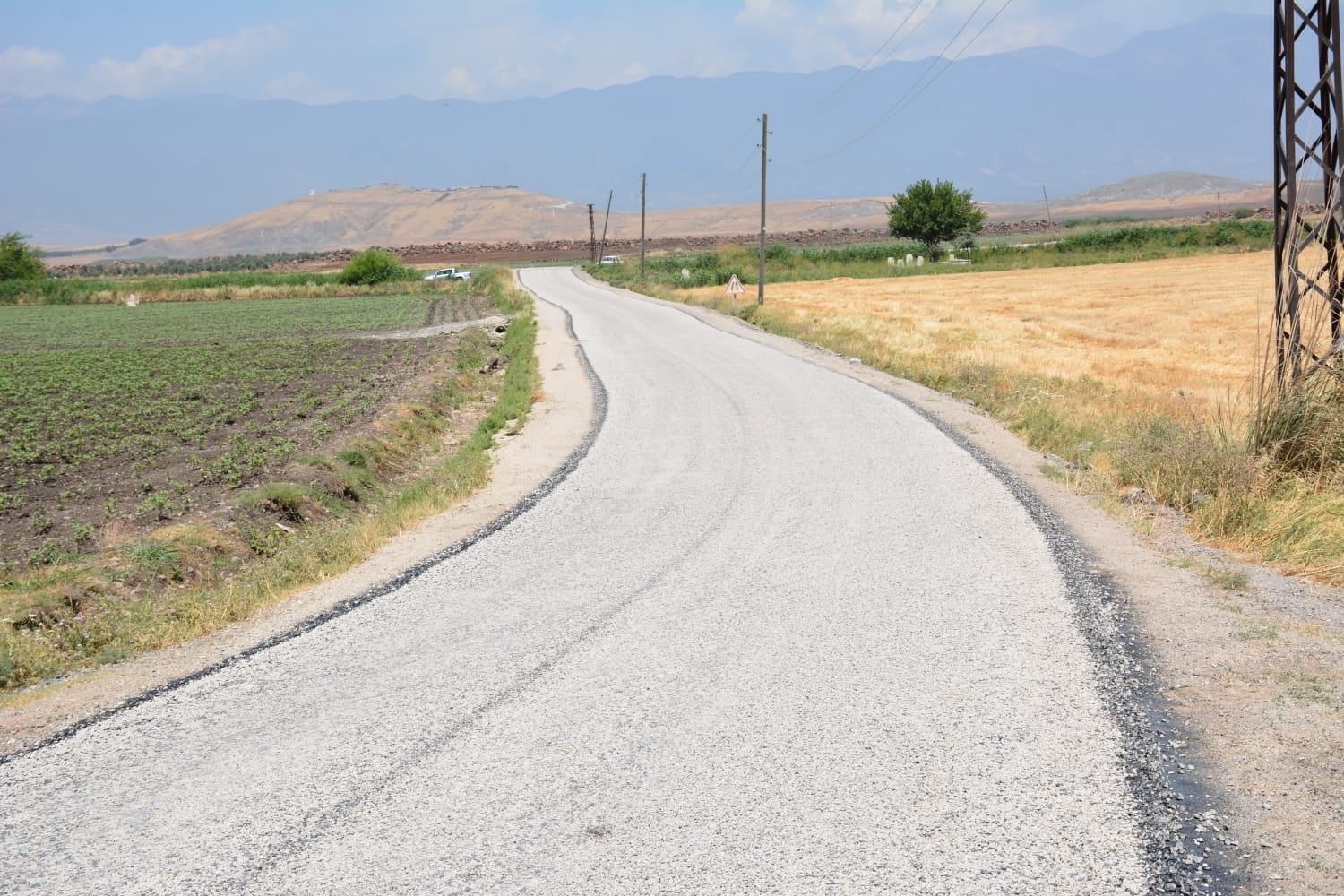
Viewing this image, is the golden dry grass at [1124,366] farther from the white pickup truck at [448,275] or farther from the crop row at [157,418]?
the white pickup truck at [448,275]

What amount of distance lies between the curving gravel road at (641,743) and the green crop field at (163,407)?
6.20m

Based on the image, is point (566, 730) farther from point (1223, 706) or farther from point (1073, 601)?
point (1073, 601)

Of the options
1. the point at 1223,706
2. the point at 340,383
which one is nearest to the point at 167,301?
the point at 340,383

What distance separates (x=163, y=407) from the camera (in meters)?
22.6

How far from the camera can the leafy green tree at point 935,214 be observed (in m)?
95.4

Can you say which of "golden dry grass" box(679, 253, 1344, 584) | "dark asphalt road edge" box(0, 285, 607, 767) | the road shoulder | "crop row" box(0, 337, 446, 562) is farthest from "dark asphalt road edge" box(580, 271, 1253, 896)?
"crop row" box(0, 337, 446, 562)

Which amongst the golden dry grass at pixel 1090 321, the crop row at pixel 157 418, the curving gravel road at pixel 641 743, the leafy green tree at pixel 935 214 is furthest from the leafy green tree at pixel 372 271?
the curving gravel road at pixel 641 743

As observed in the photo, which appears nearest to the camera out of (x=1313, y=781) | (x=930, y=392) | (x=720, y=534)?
(x=1313, y=781)

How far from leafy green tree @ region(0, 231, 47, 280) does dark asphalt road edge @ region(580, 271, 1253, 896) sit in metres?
87.5

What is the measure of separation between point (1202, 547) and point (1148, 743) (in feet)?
15.2

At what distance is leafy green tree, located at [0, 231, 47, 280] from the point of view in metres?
80.4

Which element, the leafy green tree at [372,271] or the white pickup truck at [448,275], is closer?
the leafy green tree at [372,271]

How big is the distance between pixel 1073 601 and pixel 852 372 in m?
15.1

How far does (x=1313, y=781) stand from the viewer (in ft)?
16.6
